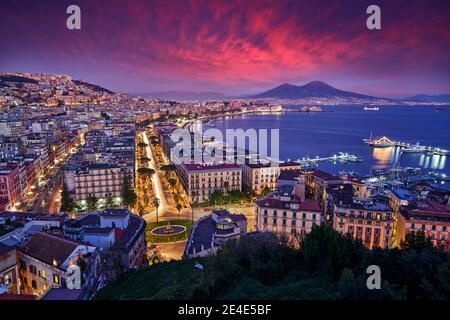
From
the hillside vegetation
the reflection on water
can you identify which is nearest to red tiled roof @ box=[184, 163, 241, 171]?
the hillside vegetation

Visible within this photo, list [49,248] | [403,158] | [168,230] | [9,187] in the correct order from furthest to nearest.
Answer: [403,158] < [9,187] < [168,230] < [49,248]

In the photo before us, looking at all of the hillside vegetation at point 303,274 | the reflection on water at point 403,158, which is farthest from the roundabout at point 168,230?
the reflection on water at point 403,158

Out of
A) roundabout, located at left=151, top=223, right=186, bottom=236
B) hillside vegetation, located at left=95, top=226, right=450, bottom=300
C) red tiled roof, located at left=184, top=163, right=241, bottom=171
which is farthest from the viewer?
red tiled roof, located at left=184, top=163, right=241, bottom=171

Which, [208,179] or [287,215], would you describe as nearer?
[287,215]

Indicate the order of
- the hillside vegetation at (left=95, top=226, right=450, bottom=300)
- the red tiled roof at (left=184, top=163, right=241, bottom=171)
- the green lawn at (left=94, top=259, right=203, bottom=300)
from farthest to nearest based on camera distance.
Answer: the red tiled roof at (left=184, top=163, right=241, bottom=171) → the green lawn at (left=94, top=259, right=203, bottom=300) → the hillside vegetation at (left=95, top=226, right=450, bottom=300)

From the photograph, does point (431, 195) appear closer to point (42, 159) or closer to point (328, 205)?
point (328, 205)

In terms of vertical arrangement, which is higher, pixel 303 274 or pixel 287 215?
pixel 303 274

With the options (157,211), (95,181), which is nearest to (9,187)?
(95,181)

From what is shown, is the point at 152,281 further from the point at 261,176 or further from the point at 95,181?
the point at 261,176

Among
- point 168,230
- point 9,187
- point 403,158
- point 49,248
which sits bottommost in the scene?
point 168,230

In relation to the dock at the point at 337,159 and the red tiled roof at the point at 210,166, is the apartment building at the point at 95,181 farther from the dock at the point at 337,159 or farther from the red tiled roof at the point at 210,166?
the dock at the point at 337,159

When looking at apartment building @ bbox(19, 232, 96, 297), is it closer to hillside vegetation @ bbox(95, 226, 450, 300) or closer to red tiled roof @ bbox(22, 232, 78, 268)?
red tiled roof @ bbox(22, 232, 78, 268)
